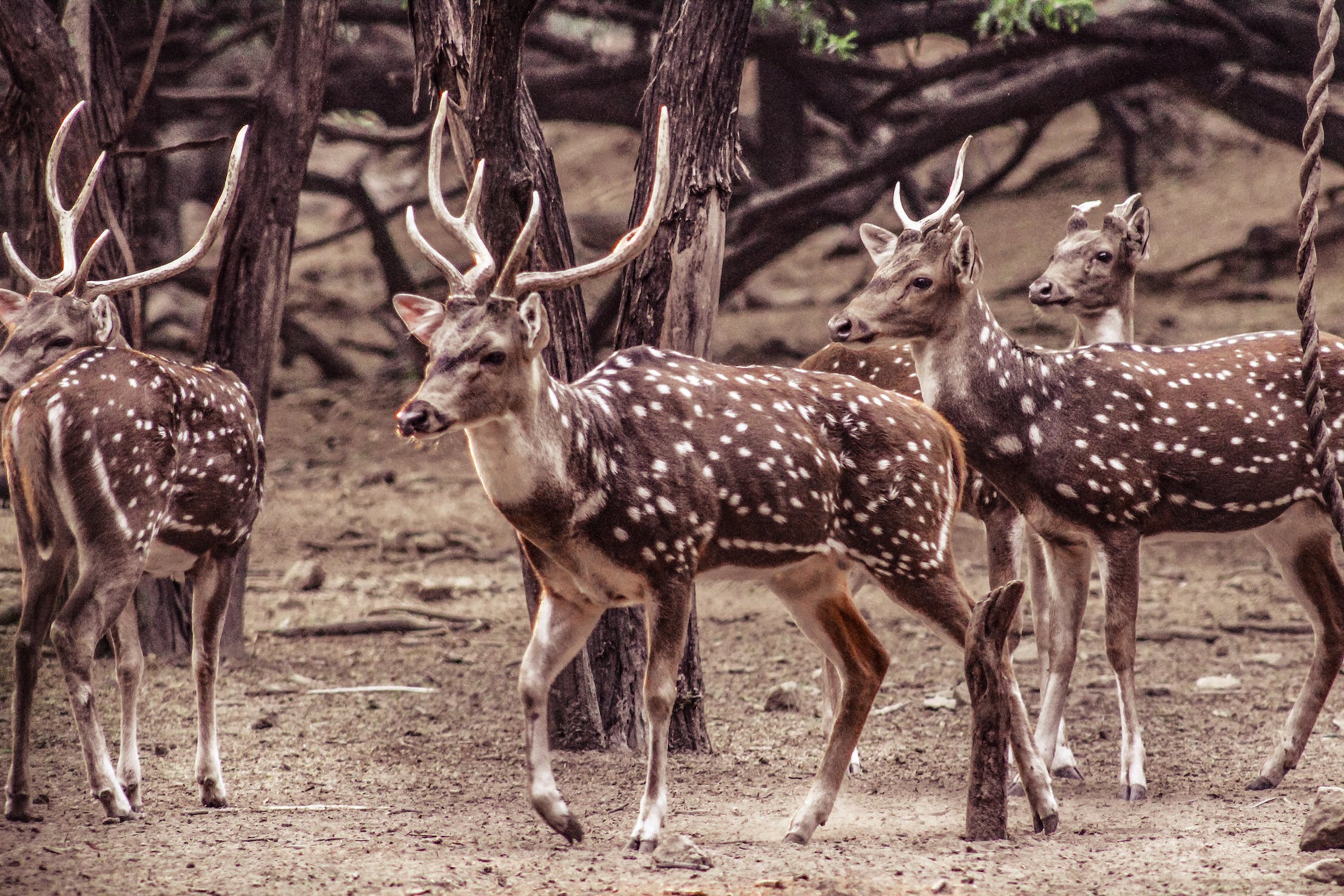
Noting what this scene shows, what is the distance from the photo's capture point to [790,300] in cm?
1520

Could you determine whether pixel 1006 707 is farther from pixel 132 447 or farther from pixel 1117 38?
Result: pixel 1117 38

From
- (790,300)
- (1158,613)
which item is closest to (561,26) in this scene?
(790,300)

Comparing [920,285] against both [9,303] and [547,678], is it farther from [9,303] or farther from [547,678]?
[9,303]

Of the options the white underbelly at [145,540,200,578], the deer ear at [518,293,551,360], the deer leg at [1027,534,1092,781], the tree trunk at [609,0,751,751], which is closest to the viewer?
the deer ear at [518,293,551,360]

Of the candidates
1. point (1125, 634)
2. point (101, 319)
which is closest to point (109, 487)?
point (101, 319)

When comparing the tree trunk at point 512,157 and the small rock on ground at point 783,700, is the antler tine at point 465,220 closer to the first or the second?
the tree trunk at point 512,157

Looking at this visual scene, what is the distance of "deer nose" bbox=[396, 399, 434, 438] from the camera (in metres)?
4.17

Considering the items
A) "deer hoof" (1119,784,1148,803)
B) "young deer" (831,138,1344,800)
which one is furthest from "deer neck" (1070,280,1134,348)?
"deer hoof" (1119,784,1148,803)

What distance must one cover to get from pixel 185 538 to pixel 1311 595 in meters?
4.48

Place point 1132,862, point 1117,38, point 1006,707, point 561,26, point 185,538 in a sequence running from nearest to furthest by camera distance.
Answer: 1. point 1132,862
2. point 1006,707
3. point 185,538
4. point 1117,38
5. point 561,26

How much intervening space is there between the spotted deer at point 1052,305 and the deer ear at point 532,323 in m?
2.24

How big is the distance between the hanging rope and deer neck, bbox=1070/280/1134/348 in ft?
7.64

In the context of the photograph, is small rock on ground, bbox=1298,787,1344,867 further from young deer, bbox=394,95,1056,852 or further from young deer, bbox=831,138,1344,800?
young deer, bbox=831,138,1344,800

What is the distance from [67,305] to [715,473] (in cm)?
263
